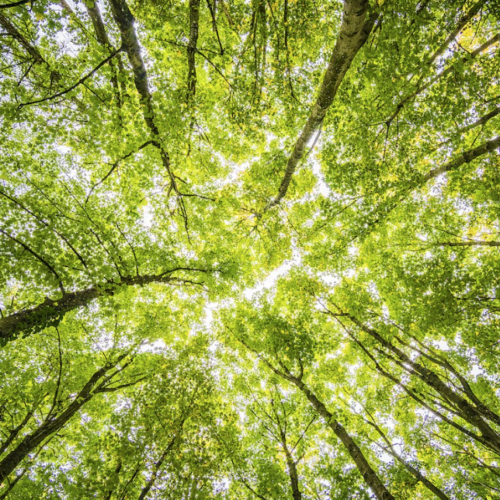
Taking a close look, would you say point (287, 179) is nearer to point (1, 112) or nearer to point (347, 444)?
point (1, 112)

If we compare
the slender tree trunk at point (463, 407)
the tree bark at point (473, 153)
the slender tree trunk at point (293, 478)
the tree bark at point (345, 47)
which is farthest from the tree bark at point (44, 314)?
the tree bark at point (473, 153)

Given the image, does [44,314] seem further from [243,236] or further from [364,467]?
[364,467]

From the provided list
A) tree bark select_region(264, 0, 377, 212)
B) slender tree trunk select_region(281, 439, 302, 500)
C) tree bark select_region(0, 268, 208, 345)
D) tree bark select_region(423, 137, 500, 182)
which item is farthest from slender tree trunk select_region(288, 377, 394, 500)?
tree bark select_region(264, 0, 377, 212)

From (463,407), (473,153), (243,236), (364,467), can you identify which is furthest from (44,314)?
(473,153)

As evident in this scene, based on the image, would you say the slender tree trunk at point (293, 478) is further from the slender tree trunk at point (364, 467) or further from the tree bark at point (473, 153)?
the tree bark at point (473, 153)

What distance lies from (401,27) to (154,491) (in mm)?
11269

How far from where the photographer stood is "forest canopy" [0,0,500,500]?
5.36m

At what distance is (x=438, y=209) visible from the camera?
9.95 meters

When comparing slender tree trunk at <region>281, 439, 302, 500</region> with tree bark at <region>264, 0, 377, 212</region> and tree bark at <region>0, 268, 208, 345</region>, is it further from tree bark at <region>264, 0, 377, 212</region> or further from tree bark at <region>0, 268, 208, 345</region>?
tree bark at <region>264, 0, 377, 212</region>

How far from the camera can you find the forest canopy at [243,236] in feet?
17.6

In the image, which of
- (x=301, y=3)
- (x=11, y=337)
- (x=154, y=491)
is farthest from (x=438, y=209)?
(x=11, y=337)

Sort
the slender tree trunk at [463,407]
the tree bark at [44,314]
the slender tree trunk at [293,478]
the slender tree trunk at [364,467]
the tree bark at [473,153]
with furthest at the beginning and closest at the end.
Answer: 1. the slender tree trunk at [293,478]
2. the tree bark at [473,153]
3. the slender tree trunk at [364,467]
4. the slender tree trunk at [463,407]
5. the tree bark at [44,314]

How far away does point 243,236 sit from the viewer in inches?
418

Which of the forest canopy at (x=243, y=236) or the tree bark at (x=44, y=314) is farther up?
the forest canopy at (x=243, y=236)
